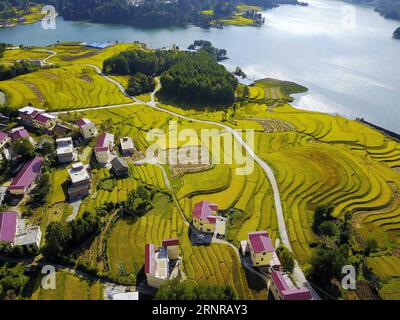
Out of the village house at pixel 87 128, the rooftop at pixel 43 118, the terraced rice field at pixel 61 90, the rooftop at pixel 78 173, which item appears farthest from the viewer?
the terraced rice field at pixel 61 90

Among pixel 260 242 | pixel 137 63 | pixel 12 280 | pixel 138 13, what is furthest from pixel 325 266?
pixel 138 13

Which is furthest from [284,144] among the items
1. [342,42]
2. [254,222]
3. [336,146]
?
[342,42]

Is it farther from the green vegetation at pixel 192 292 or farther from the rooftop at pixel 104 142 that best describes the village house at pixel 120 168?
the green vegetation at pixel 192 292

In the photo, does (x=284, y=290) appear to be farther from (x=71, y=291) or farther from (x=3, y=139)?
(x=3, y=139)

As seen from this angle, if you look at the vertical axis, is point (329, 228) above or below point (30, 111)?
below

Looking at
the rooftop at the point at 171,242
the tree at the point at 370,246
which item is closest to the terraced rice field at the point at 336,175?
the tree at the point at 370,246

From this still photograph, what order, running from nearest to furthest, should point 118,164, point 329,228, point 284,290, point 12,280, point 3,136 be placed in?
point 284,290 < point 12,280 < point 329,228 < point 118,164 < point 3,136

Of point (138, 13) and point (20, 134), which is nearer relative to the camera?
point (20, 134)
